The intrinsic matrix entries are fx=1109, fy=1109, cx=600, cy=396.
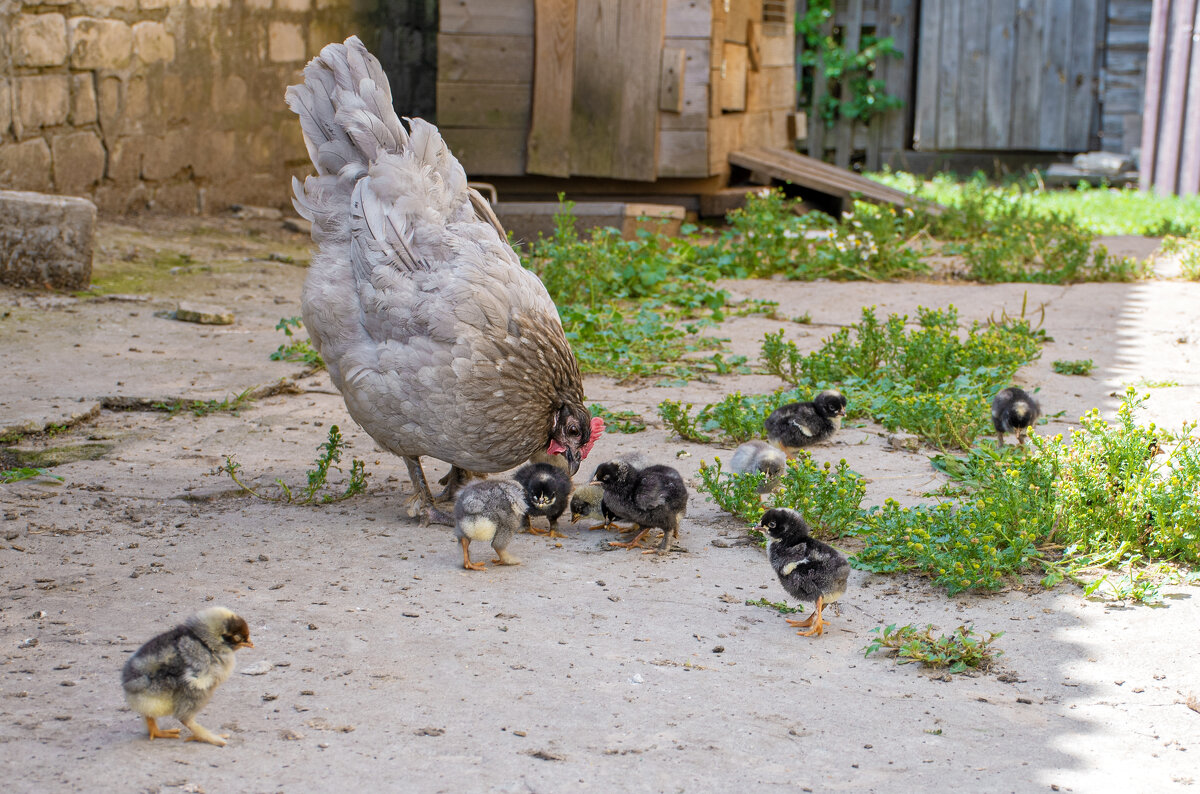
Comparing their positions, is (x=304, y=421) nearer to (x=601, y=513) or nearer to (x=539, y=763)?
(x=601, y=513)

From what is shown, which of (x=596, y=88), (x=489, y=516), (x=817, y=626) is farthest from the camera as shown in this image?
(x=596, y=88)

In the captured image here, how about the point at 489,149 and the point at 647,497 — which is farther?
the point at 489,149

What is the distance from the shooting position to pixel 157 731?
2613mm

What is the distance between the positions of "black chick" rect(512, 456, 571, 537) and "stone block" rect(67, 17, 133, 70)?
6.31 m

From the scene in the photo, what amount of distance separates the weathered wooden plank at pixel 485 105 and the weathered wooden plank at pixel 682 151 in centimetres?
137

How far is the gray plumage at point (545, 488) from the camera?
413cm

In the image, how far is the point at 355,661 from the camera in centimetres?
306

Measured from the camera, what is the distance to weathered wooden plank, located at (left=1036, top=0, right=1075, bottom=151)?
51.4 ft

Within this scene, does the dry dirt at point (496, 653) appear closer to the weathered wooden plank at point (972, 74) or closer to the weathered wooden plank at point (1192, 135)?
the weathered wooden plank at point (1192, 135)

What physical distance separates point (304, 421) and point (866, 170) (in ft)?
43.1

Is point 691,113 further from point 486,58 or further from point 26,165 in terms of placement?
point 26,165

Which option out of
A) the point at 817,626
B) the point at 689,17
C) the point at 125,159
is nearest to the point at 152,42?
the point at 125,159

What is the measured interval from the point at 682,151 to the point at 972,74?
24.0 ft

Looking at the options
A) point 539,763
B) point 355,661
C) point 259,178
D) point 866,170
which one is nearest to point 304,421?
point 355,661
